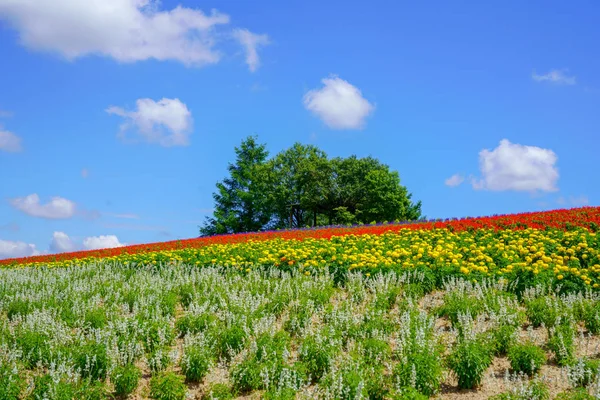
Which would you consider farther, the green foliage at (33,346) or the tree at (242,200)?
the tree at (242,200)

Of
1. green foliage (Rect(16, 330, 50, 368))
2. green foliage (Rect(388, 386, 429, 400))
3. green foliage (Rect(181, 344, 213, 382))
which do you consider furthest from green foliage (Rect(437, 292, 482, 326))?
green foliage (Rect(16, 330, 50, 368))

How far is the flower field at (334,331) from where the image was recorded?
6.53 m

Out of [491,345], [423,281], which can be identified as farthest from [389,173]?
[491,345]

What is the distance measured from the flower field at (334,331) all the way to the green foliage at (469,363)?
2 centimetres

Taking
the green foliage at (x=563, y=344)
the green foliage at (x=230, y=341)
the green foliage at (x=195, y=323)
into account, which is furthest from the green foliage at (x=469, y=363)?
the green foliage at (x=195, y=323)

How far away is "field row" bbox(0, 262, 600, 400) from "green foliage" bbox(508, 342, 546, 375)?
0.7 inches

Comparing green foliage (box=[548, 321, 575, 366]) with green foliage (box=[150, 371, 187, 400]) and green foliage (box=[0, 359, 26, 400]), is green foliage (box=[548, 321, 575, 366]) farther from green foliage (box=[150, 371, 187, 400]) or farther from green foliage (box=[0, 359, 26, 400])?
green foliage (box=[0, 359, 26, 400])

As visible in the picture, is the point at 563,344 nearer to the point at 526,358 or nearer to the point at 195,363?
the point at 526,358

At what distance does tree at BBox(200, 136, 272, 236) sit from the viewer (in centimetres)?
4734

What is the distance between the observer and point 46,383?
21.7 feet

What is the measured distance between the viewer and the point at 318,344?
7.16 meters

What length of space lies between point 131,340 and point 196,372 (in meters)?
1.63

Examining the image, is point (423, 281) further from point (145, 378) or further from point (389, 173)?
point (389, 173)

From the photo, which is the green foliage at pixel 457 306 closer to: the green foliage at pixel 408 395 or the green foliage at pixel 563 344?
the green foliage at pixel 563 344
